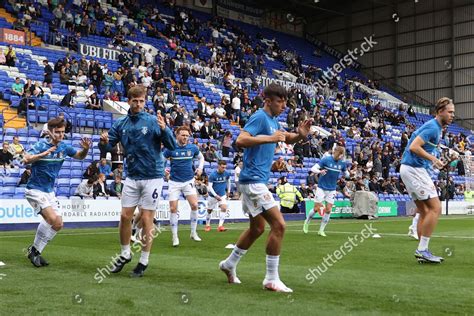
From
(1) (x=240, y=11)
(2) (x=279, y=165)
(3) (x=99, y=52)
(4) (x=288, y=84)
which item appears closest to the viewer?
(2) (x=279, y=165)

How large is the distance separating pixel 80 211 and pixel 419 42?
1573 inches

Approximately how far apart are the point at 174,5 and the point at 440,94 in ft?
74.5

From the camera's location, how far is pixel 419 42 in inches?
2095

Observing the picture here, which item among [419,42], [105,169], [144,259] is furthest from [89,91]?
[419,42]

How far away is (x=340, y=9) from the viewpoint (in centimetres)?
5806

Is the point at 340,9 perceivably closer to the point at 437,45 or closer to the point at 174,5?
the point at 437,45

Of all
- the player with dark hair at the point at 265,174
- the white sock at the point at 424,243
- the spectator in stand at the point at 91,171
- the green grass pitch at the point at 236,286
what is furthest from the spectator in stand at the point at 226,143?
the player with dark hair at the point at 265,174

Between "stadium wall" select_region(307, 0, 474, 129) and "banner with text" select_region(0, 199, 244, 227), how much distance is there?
33.2 m

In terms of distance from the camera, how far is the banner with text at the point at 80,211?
63.0 feet

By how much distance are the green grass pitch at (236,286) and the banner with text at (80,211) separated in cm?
666

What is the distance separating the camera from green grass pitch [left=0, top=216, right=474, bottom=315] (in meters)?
6.27

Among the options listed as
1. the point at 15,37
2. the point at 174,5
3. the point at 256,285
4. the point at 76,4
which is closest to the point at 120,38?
the point at 76,4

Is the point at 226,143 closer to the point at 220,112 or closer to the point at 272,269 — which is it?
the point at 220,112

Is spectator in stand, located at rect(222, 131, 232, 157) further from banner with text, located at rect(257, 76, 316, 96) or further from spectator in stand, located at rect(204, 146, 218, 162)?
banner with text, located at rect(257, 76, 316, 96)
